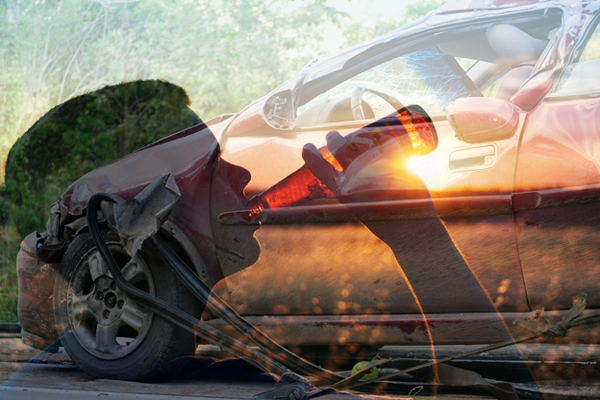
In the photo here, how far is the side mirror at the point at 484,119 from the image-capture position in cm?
209

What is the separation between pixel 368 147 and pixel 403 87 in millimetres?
355

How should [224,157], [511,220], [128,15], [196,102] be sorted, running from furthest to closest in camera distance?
[128,15]
[196,102]
[224,157]
[511,220]

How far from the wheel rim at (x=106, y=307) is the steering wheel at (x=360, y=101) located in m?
1.33

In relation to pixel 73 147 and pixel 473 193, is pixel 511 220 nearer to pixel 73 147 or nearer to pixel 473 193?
pixel 473 193

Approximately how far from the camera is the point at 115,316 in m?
2.54

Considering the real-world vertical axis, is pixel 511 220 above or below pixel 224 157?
below

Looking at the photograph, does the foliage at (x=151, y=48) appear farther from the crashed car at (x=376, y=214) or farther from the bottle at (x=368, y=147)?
the bottle at (x=368, y=147)

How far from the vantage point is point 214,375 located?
8.80 ft

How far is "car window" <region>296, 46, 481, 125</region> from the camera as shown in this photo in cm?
226

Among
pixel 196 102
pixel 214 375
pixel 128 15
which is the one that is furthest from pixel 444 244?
pixel 128 15

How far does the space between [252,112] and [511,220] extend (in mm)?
1362

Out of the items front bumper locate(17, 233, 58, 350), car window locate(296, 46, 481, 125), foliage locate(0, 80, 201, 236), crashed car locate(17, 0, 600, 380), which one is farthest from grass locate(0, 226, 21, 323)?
car window locate(296, 46, 481, 125)

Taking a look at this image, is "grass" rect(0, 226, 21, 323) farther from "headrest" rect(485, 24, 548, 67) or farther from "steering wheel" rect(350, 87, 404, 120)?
"headrest" rect(485, 24, 548, 67)

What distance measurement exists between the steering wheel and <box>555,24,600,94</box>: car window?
0.69m
